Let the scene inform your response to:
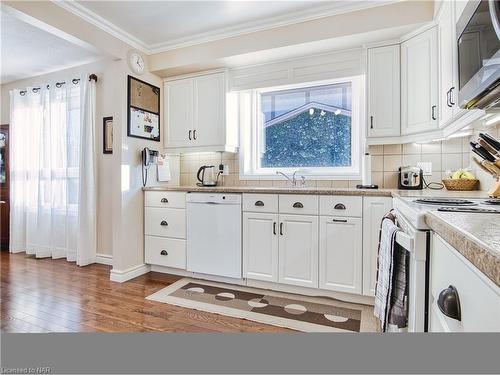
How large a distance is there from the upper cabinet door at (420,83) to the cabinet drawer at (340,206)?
77 cm

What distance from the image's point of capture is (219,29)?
2.72 meters

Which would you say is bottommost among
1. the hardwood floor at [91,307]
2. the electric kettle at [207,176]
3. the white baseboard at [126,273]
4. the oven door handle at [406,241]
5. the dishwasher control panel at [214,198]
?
the hardwood floor at [91,307]

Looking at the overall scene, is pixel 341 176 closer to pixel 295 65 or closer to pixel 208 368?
pixel 295 65

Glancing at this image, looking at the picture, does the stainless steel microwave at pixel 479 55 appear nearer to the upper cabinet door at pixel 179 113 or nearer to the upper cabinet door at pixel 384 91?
the upper cabinet door at pixel 384 91

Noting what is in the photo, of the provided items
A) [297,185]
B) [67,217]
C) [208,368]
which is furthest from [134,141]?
[208,368]

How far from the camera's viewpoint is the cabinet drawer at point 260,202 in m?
2.47

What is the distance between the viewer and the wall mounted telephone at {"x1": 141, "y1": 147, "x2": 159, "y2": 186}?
10.0 feet

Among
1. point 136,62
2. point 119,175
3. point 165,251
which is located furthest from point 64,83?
point 165,251

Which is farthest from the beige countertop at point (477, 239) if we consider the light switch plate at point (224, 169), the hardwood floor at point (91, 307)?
the light switch plate at point (224, 169)

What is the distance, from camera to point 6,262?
3.52 meters

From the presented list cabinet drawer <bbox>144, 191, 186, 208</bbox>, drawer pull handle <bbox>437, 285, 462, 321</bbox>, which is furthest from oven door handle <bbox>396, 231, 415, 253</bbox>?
cabinet drawer <bbox>144, 191, 186, 208</bbox>

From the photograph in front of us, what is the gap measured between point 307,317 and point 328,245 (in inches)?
22.6

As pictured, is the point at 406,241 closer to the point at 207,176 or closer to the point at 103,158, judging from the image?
the point at 207,176

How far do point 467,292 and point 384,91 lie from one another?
2.28m
